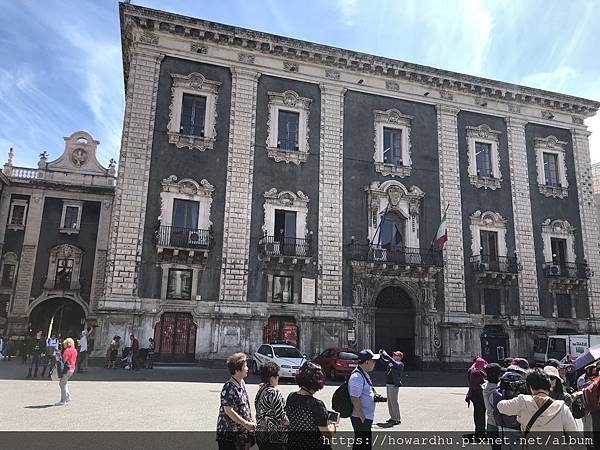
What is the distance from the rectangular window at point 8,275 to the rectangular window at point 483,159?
33885 mm

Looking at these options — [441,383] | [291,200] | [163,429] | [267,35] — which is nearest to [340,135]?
[291,200]

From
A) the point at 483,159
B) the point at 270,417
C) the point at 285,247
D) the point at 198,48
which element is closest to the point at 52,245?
the point at 198,48

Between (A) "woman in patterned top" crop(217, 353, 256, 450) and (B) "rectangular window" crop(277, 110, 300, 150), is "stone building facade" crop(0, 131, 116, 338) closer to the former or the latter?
(B) "rectangular window" crop(277, 110, 300, 150)

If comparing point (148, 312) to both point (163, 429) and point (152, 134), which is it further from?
point (163, 429)

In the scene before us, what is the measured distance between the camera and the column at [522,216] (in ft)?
100

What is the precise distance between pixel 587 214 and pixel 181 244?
26867 millimetres

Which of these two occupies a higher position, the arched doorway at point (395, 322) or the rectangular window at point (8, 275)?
the rectangular window at point (8, 275)

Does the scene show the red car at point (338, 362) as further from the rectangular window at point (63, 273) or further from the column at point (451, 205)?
the rectangular window at point (63, 273)

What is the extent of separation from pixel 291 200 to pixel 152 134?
8120 millimetres

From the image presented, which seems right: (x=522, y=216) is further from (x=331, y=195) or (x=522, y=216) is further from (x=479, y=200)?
(x=331, y=195)

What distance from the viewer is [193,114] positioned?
27.3m

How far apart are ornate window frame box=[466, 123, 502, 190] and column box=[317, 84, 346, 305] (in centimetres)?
883

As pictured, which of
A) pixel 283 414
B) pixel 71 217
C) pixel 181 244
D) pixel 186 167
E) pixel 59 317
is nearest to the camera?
pixel 283 414

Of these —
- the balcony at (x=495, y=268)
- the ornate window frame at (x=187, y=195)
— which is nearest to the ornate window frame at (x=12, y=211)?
the ornate window frame at (x=187, y=195)
